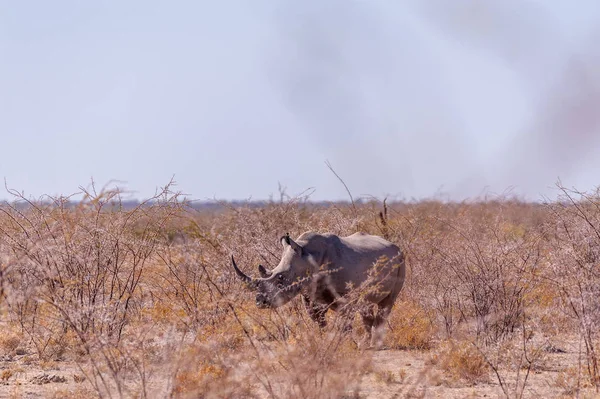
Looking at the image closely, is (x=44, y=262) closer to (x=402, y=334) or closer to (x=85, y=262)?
(x=85, y=262)

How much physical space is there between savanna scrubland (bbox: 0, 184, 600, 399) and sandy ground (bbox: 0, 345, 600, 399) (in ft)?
0.08

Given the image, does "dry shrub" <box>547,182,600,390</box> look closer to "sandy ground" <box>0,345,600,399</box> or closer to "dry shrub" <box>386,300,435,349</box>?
"sandy ground" <box>0,345,600,399</box>

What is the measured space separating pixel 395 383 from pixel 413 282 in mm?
5030

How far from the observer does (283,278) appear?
1020cm

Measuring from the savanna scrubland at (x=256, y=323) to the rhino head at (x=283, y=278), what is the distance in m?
0.25

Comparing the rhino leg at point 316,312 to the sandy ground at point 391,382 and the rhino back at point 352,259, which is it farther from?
the sandy ground at point 391,382

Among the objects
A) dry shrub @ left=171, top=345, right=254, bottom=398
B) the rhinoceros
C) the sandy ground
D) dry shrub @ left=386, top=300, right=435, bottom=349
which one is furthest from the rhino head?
dry shrub @ left=386, top=300, right=435, bottom=349

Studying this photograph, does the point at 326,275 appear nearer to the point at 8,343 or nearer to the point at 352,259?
the point at 352,259

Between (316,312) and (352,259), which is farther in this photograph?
(352,259)

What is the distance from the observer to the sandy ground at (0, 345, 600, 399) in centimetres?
853

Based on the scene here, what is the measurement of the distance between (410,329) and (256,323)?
4.64 metres

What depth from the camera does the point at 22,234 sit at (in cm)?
1040

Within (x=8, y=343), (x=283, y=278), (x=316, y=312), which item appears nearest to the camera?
(x=283, y=278)

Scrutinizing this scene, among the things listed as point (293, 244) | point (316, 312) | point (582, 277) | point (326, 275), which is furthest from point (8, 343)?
point (582, 277)
